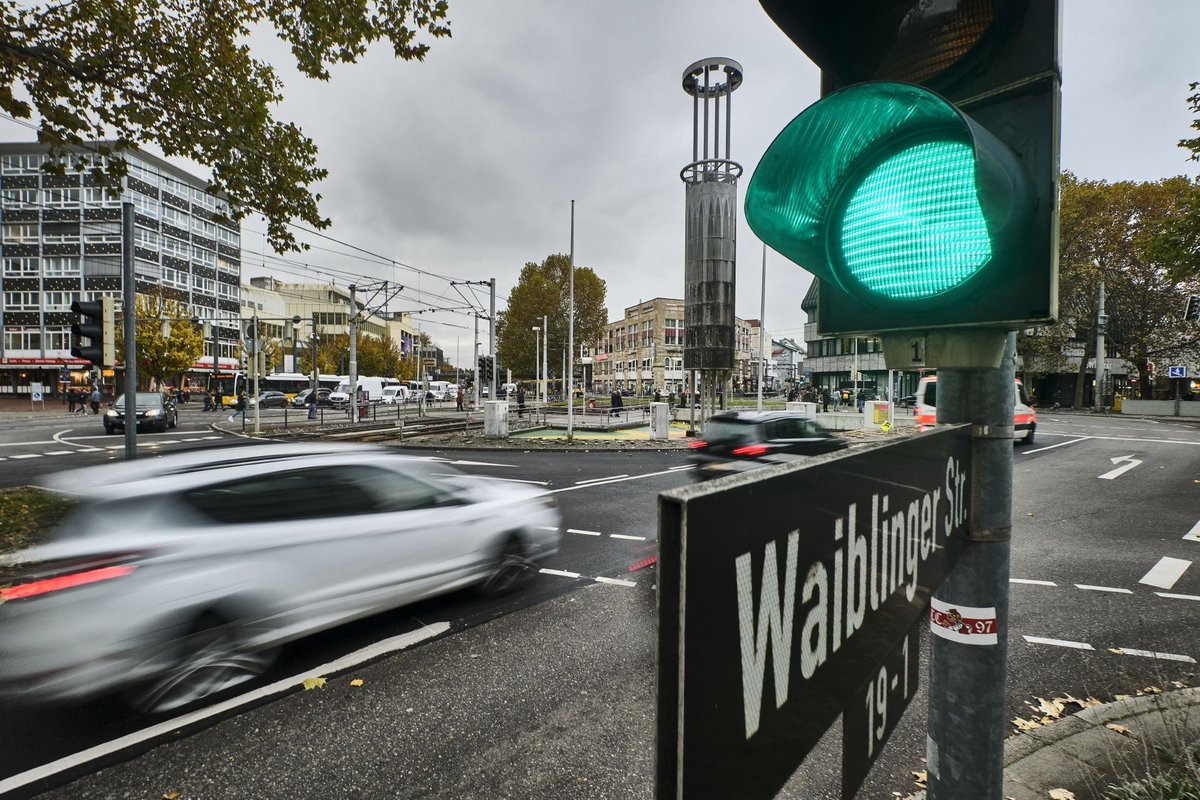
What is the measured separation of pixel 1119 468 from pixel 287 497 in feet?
55.9

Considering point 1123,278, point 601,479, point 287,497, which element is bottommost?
point 601,479

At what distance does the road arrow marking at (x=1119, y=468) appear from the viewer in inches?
483

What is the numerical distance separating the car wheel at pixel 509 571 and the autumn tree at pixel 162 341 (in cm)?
4245

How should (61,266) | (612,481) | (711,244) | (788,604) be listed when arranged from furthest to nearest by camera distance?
(61,266), (711,244), (612,481), (788,604)

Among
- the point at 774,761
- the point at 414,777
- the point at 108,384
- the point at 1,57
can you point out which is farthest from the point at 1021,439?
the point at 108,384

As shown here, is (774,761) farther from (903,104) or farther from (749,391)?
(749,391)

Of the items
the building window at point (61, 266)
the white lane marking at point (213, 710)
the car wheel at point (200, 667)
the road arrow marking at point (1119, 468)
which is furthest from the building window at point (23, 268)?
the road arrow marking at point (1119, 468)

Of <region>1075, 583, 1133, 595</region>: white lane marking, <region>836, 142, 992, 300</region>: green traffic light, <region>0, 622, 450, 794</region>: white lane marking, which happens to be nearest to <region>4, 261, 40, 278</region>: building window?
<region>0, 622, 450, 794</region>: white lane marking

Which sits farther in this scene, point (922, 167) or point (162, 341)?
point (162, 341)

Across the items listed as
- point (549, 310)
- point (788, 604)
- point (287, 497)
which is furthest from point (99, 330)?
point (549, 310)

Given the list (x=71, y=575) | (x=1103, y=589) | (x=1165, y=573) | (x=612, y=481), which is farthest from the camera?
(x=612, y=481)

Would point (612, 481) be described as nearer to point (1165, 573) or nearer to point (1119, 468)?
point (1165, 573)

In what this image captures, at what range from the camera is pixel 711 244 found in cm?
1977

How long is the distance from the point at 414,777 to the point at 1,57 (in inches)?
390
